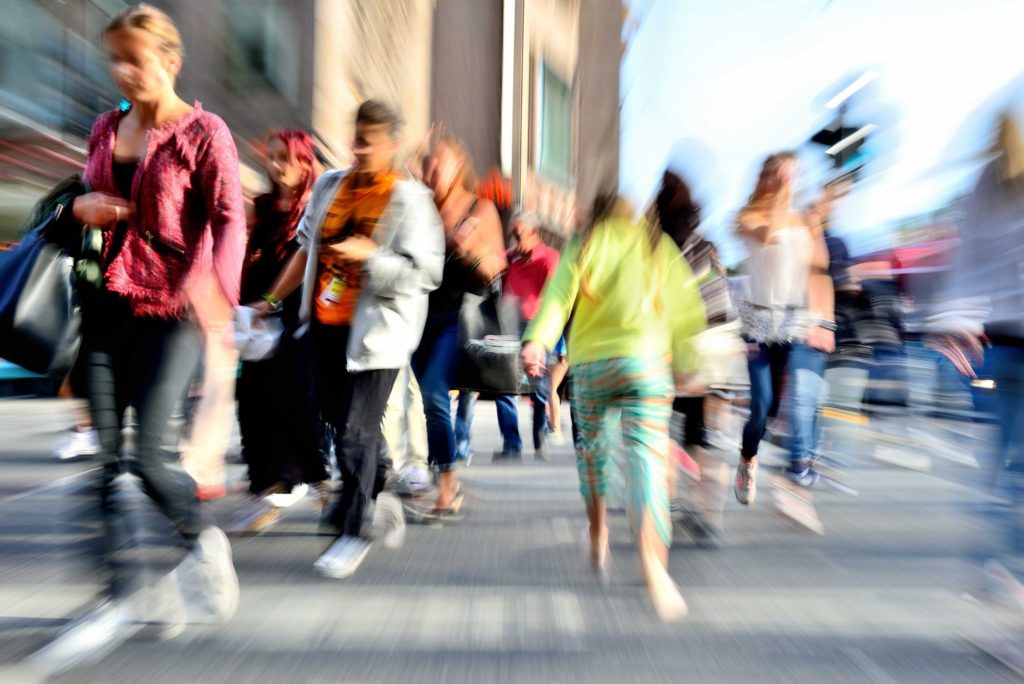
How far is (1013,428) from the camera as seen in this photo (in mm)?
3199

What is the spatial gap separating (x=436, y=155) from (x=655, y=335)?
73.0 inches

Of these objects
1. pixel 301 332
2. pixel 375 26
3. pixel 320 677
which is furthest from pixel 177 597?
pixel 375 26

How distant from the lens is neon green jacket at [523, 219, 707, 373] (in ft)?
11.1

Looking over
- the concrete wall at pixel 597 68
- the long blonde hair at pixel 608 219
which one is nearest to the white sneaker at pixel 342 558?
the long blonde hair at pixel 608 219

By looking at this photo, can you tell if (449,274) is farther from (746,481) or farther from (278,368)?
(746,481)

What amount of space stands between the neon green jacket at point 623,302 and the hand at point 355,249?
714 mm

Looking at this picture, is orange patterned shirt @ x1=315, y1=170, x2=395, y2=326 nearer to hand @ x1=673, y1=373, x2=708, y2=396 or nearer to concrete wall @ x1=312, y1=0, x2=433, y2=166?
hand @ x1=673, y1=373, x2=708, y2=396

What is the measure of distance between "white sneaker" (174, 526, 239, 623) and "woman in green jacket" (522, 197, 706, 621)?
1.28m

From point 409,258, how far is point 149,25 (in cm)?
134

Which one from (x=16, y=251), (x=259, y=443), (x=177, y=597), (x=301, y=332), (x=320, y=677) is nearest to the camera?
(x=320, y=677)

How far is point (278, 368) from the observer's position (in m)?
4.24

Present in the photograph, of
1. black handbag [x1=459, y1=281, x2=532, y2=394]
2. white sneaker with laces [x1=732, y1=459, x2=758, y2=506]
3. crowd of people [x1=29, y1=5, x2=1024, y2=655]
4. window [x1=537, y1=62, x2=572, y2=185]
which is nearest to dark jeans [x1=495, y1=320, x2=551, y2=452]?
crowd of people [x1=29, y1=5, x2=1024, y2=655]

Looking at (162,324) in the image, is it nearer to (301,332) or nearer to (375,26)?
(301,332)

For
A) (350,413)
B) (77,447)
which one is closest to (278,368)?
(350,413)
